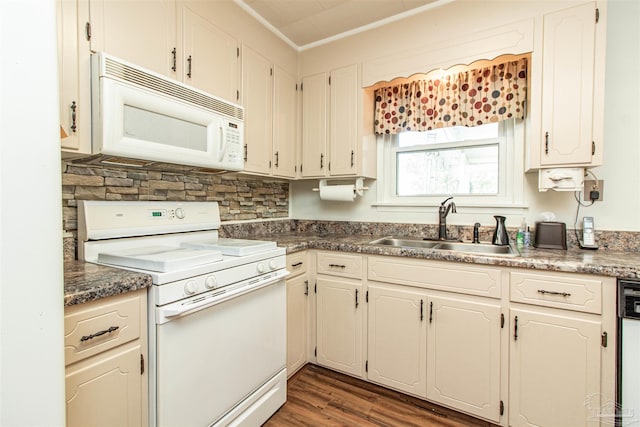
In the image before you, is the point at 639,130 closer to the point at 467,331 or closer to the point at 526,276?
the point at 526,276

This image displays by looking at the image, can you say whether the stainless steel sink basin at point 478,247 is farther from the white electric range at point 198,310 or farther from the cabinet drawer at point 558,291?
Result: the white electric range at point 198,310

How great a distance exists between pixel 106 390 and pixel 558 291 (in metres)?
1.87

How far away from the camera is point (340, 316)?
6.55 ft

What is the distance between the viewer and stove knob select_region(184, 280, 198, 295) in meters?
1.17

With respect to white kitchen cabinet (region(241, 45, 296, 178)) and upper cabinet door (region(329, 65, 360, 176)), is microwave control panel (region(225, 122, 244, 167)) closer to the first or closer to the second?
white kitchen cabinet (region(241, 45, 296, 178))

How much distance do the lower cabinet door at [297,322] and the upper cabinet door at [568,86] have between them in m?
1.62

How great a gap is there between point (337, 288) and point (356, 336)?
325 mm

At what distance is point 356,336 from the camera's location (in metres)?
1.95

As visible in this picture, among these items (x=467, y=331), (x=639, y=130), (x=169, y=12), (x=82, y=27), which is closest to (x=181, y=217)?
(x=82, y=27)

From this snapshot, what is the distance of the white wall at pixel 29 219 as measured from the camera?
0.59 m

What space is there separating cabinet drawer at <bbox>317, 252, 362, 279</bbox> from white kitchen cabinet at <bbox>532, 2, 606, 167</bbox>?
1.21 metres

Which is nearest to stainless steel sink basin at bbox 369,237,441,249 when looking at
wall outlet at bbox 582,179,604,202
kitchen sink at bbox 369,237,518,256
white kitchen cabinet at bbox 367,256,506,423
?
kitchen sink at bbox 369,237,518,256

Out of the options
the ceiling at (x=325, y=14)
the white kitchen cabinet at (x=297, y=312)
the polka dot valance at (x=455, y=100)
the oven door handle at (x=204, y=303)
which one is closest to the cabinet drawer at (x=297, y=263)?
the white kitchen cabinet at (x=297, y=312)

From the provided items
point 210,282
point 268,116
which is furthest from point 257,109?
point 210,282
